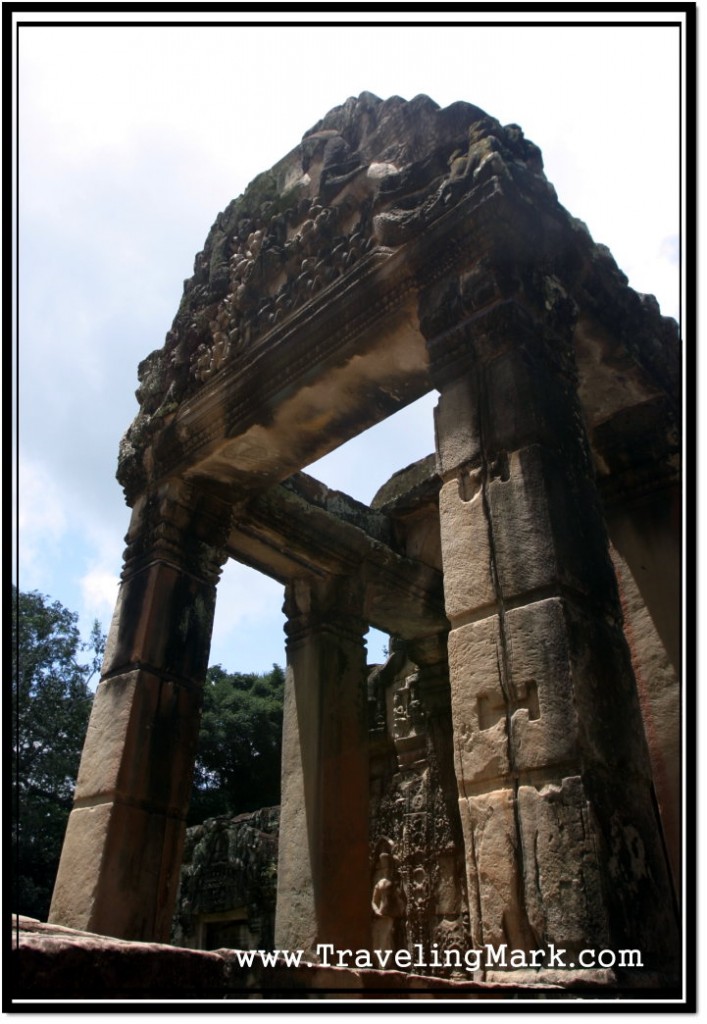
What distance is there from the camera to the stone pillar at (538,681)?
274 cm

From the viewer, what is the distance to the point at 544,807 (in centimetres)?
287

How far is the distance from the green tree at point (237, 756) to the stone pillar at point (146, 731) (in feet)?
73.5

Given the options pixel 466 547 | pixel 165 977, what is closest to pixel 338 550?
pixel 466 547

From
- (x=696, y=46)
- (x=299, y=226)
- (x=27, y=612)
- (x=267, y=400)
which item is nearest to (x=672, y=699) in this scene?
(x=267, y=400)

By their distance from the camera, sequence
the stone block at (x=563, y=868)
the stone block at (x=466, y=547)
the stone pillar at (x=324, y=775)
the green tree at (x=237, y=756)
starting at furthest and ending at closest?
the green tree at (x=237, y=756), the stone pillar at (x=324, y=775), the stone block at (x=466, y=547), the stone block at (x=563, y=868)

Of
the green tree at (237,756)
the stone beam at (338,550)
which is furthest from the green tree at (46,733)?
the stone beam at (338,550)

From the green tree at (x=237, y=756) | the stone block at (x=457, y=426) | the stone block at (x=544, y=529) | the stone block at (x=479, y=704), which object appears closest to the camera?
the stone block at (x=479, y=704)

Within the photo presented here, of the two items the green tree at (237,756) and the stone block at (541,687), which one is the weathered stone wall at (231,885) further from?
the green tree at (237,756)

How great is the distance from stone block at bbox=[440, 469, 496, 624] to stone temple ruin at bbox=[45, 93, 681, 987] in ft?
0.04

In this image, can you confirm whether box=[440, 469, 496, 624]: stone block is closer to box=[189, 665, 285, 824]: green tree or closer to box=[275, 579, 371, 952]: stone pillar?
box=[275, 579, 371, 952]: stone pillar

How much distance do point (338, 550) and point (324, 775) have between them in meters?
2.00

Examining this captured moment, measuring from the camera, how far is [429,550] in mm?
8180

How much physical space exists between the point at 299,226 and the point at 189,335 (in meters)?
1.37

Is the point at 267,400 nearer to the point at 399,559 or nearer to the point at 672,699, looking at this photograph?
the point at 399,559
